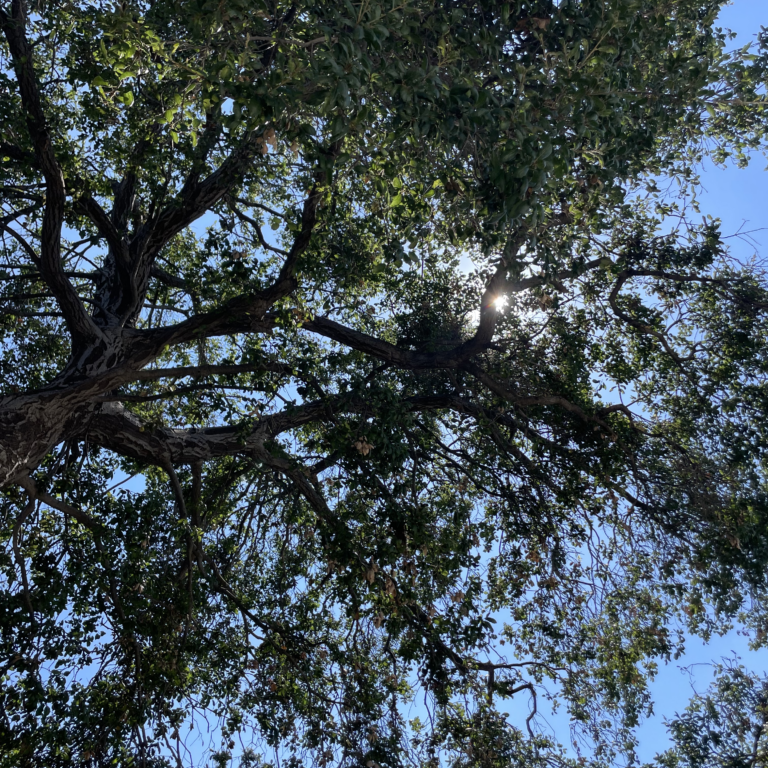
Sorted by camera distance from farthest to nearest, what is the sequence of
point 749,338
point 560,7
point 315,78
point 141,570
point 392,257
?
1. point 749,338
2. point 141,570
3. point 392,257
4. point 560,7
5. point 315,78

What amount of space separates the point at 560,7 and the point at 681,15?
7.11 ft

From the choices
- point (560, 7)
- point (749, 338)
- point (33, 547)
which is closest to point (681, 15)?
point (560, 7)

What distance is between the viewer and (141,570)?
6984 millimetres

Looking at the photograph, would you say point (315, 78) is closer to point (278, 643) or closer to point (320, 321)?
point (320, 321)

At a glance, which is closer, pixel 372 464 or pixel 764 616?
pixel 372 464

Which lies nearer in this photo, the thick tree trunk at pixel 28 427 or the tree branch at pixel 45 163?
the tree branch at pixel 45 163

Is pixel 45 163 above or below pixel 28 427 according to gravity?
above

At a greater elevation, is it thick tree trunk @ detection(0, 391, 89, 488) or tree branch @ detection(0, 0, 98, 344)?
tree branch @ detection(0, 0, 98, 344)

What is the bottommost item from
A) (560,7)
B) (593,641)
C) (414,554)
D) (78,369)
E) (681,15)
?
(593,641)

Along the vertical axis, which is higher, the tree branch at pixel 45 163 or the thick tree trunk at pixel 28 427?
the tree branch at pixel 45 163

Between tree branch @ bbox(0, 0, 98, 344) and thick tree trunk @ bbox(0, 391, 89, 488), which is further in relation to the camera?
thick tree trunk @ bbox(0, 391, 89, 488)

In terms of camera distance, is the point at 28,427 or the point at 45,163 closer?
the point at 45,163

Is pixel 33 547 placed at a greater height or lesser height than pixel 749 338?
lesser

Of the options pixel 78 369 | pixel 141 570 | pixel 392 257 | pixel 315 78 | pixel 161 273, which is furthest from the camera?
pixel 161 273
